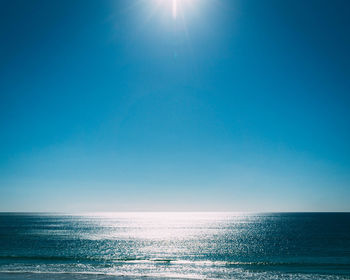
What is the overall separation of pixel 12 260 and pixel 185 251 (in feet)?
93.2

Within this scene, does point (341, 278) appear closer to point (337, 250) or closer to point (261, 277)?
point (261, 277)

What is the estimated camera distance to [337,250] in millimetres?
56500

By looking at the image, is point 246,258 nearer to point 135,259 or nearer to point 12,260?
point 135,259

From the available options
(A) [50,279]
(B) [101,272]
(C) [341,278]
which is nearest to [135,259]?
(B) [101,272]

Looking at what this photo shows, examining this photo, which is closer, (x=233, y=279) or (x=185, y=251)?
(x=233, y=279)

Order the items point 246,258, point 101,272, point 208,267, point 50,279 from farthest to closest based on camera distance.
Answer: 1. point 246,258
2. point 208,267
3. point 101,272
4. point 50,279

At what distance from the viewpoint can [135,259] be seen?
46562 millimetres

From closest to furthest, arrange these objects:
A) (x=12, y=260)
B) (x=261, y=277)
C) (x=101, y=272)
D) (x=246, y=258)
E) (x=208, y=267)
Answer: (x=261, y=277) < (x=101, y=272) < (x=208, y=267) < (x=12, y=260) < (x=246, y=258)

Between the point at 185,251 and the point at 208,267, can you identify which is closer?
the point at 208,267

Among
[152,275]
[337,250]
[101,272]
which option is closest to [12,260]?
[101,272]

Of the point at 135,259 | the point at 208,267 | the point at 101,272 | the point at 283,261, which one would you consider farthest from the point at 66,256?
the point at 283,261

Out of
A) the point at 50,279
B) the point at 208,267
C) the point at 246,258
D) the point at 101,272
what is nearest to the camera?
the point at 50,279

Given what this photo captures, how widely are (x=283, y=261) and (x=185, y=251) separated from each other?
17.8 m

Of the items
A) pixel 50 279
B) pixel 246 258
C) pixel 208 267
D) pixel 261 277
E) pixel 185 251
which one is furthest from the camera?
pixel 185 251
